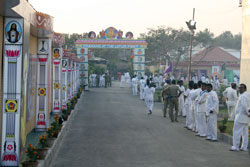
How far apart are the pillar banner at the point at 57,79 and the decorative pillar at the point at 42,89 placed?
395cm

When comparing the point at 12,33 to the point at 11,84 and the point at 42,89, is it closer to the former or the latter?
the point at 11,84

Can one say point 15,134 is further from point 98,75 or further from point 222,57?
point 222,57

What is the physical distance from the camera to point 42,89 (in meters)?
14.6

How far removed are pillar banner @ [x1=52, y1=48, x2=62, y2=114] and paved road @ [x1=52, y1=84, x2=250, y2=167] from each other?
1.77 metres

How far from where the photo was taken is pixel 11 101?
8.55 m

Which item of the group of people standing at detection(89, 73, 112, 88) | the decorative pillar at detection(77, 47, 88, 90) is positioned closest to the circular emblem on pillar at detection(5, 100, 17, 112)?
the decorative pillar at detection(77, 47, 88, 90)

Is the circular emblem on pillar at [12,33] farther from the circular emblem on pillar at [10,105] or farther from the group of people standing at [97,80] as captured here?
the group of people standing at [97,80]

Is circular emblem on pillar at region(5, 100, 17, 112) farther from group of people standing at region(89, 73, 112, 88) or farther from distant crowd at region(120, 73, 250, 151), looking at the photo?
group of people standing at region(89, 73, 112, 88)

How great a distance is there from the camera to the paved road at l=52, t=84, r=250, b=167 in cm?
1022

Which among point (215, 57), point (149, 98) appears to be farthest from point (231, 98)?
point (215, 57)

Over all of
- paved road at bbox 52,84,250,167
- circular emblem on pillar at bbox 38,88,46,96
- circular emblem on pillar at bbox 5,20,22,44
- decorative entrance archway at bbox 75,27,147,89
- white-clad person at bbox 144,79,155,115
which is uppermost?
decorative entrance archway at bbox 75,27,147,89

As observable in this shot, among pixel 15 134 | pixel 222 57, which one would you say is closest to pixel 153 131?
pixel 15 134

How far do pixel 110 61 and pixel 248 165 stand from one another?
6905 cm

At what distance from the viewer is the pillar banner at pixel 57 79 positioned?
1859 cm
